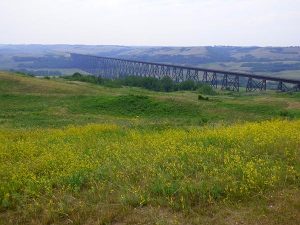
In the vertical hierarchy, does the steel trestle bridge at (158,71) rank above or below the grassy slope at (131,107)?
below

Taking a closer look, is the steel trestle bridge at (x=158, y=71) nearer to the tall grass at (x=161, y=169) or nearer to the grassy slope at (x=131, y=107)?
the grassy slope at (x=131, y=107)

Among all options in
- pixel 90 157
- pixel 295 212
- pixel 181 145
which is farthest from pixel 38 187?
pixel 295 212

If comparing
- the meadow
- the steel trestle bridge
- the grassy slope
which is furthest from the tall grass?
the steel trestle bridge

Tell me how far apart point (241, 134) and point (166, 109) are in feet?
70.2

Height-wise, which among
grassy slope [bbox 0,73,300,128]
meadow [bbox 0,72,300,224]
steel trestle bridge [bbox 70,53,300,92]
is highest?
meadow [bbox 0,72,300,224]

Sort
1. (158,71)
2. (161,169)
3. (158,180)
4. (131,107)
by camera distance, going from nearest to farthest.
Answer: (158,180)
(161,169)
(131,107)
(158,71)

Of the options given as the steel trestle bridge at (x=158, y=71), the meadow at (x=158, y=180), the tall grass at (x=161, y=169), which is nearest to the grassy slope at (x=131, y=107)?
the tall grass at (x=161, y=169)

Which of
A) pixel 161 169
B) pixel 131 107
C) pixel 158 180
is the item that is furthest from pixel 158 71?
pixel 158 180

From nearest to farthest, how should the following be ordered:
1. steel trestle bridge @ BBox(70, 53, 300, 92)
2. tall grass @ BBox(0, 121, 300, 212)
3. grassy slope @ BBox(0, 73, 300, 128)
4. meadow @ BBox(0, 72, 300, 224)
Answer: meadow @ BBox(0, 72, 300, 224) → tall grass @ BBox(0, 121, 300, 212) → grassy slope @ BBox(0, 73, 300, 128) → steel trestle bridge @ BBox(70, 53, 300, 92)

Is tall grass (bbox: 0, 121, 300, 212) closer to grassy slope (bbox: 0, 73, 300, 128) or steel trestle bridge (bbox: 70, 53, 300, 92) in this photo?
grassy slope (bbox: 0, 73, 300, 128)

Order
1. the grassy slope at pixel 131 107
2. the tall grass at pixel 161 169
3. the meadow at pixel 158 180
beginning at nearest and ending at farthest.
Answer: the meadow at pixel 158 180 < the tall grass at pixel 161 169 < the grassy slope at pixel 131 107

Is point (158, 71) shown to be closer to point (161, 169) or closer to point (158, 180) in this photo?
point (161, 169)

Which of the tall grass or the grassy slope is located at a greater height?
the tall grass

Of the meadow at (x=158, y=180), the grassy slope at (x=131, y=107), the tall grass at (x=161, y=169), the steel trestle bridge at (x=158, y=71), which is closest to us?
the meadow at (x=158, y=180)
